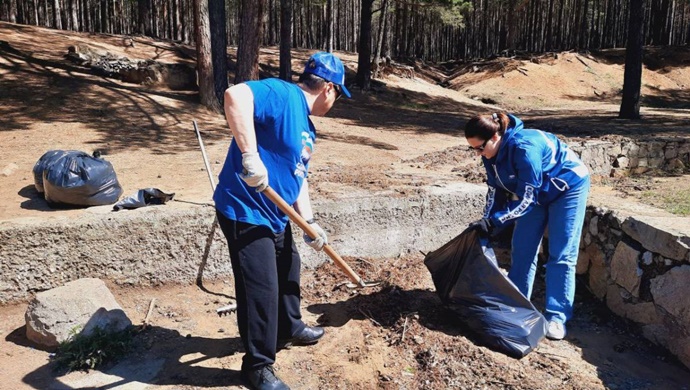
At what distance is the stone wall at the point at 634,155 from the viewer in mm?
7617

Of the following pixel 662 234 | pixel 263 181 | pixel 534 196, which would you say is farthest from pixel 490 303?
pixel 263 181

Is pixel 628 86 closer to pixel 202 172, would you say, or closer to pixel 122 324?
pixel 202 172

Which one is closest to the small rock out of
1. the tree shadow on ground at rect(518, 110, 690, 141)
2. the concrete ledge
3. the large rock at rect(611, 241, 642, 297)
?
the concrete ledge

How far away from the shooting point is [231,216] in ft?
9.80

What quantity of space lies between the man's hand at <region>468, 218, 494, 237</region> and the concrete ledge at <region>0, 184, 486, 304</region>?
1.43m

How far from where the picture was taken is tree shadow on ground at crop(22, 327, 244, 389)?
11.1ft

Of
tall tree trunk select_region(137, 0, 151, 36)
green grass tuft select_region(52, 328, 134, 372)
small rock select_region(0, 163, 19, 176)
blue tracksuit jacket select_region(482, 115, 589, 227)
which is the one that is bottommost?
green grass tuft select_region(52, 328, 134, 372)

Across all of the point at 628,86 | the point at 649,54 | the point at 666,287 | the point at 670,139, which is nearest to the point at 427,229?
the point at 666,287

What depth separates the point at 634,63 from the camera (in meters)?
12.2

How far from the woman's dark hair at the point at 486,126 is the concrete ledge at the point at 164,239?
1.52 metres

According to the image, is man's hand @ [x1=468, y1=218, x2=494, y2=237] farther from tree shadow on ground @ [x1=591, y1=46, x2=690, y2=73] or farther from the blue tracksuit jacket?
tree shadow on ground @ [x1=591, y1=46, x2=690, y2=73]

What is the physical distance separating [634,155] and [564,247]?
4689 millimetres

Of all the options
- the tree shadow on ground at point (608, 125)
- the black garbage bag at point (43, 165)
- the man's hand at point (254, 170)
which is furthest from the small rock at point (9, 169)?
the tree shadow on ground at point (608, 125)

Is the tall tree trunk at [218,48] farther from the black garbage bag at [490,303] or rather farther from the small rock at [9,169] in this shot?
the black garbage bag at [490,303]
